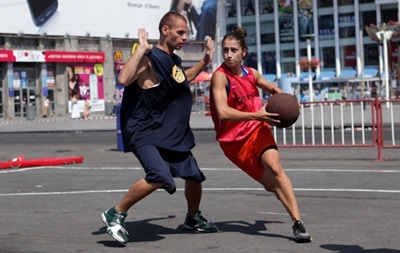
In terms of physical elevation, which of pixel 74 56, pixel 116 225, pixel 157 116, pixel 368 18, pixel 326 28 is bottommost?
pixel 116 225

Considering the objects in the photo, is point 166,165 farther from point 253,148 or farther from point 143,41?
point 143,41

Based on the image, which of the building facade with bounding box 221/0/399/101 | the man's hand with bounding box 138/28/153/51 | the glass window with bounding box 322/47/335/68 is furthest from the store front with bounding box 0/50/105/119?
the man's hand with bounding box 138/28/153/51

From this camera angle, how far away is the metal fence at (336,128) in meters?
17.8

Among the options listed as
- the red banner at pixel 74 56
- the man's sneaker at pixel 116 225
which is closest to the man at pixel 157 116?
the man's sneaker at pixel 116 225

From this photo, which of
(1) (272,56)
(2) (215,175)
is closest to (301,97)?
(1) (272,56)

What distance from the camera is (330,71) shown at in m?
108

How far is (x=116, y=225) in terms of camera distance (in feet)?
24.1

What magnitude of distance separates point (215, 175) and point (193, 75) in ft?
19.4

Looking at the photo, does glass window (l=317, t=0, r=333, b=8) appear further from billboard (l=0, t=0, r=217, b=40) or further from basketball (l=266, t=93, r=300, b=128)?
basketball (l=266, t=93, r=300, b=128)

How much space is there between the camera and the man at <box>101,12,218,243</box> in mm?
7371

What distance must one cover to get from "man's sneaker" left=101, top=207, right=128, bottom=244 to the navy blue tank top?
561 mm

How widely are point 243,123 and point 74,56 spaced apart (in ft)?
203

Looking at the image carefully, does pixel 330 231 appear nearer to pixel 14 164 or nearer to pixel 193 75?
pixel 193 75

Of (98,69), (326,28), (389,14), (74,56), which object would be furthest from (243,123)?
(326,28)
